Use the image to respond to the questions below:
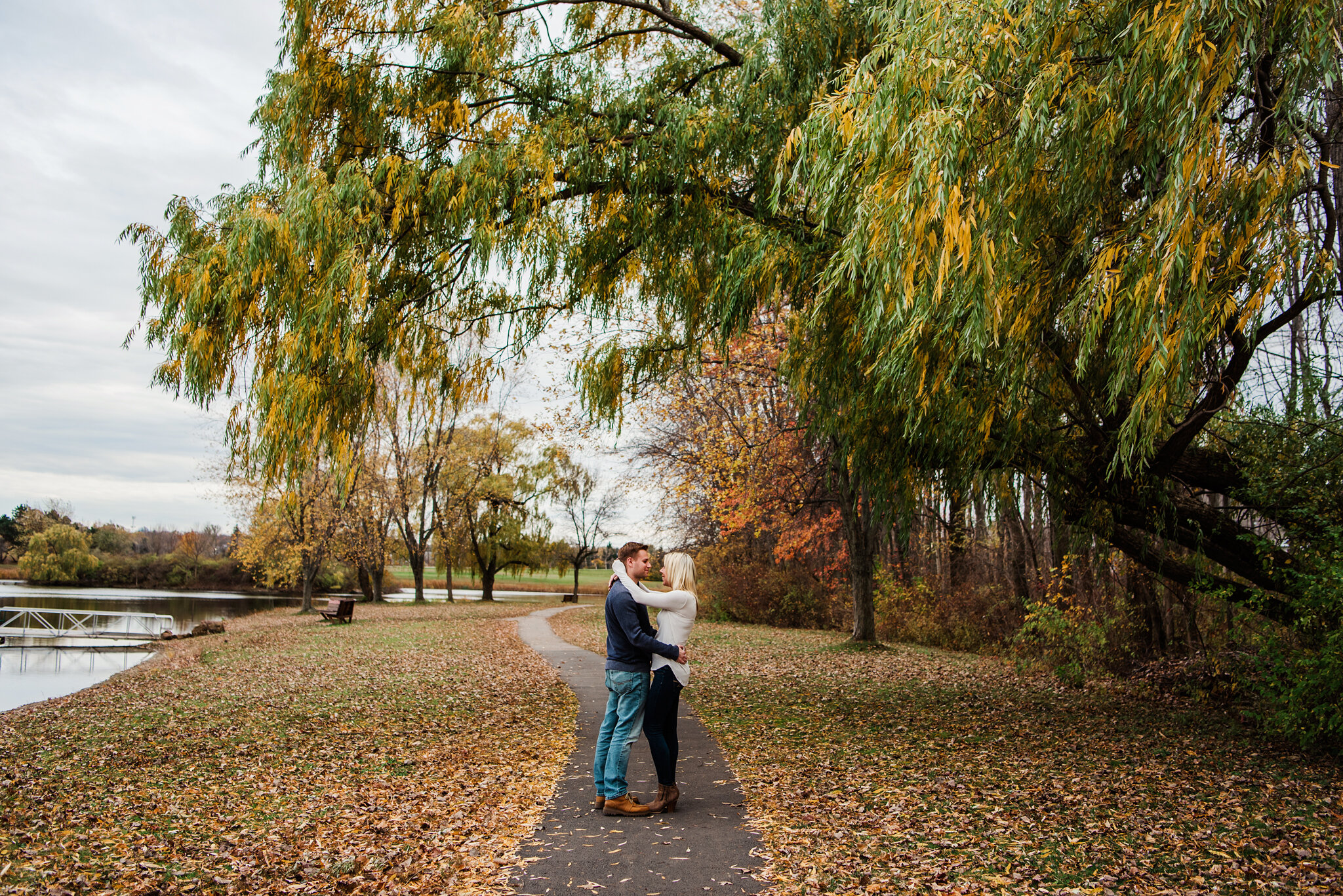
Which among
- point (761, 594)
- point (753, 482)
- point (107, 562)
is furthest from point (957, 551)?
point (107, 562)

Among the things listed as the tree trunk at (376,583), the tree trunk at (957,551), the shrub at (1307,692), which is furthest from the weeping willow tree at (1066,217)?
the tree trunk at (376,583)

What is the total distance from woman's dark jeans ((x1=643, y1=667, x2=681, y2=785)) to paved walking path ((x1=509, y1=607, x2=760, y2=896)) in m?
0.32

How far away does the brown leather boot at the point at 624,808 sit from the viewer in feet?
16.2

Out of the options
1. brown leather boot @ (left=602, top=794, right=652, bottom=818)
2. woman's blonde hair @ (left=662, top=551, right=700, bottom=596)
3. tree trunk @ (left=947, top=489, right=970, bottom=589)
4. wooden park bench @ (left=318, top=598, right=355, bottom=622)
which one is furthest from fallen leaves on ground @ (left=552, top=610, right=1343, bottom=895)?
wooden park bench @ (left=318, top=598, right=355, bottom=622)

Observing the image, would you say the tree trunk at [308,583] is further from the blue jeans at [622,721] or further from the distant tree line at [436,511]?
the blue jeans at [622,721]

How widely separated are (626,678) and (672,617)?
470mm

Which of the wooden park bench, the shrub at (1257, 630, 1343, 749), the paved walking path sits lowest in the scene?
the wooden park bench

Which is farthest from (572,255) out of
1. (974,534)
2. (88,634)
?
(88,634)

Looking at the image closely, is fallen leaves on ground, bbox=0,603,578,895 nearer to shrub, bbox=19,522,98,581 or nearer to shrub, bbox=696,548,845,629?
Result: shrub, bbox=696,548,845,629

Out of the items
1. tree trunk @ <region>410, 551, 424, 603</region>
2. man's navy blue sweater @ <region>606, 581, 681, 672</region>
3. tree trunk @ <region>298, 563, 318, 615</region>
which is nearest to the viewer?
man's navy blue sweater @ <region>606, 581, 681, 672</region>

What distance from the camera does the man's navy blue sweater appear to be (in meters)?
4.86

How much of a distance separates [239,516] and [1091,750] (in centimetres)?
3072

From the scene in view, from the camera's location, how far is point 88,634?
1991 centimetres

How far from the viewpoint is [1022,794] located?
18.1 ft
